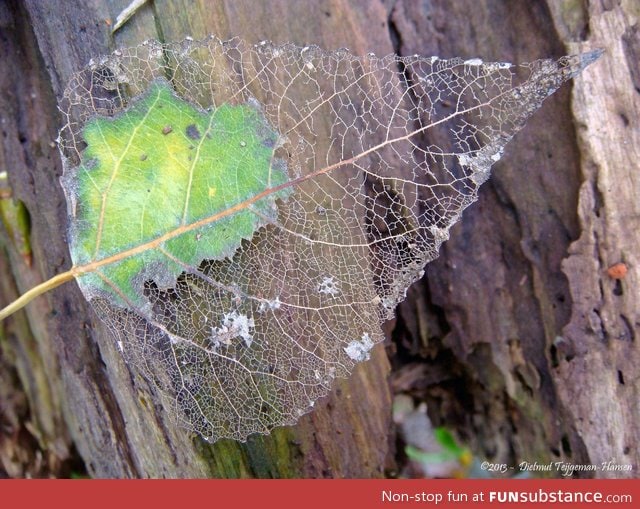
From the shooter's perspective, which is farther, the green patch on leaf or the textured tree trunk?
the textured tree trunk

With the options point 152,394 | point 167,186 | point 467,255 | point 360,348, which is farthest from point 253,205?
point 467,255

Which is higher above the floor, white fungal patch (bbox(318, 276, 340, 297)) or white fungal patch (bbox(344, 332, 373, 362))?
white fungal patch (bbox(318, 276, 340, 297))

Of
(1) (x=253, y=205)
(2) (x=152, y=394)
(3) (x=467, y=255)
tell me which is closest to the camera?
(1) (x=253, y=205)

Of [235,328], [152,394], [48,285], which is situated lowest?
[152,394]

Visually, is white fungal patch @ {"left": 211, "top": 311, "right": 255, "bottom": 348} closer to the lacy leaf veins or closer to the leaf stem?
the lacy leaf veins

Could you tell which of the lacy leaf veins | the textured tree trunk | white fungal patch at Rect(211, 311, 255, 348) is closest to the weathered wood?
the textured tree trunk

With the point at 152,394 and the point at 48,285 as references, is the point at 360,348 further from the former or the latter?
the point at 48,285

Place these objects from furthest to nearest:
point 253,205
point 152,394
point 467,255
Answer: point 467,255
point 152,394
point 253,205

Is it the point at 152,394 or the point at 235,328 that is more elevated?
the point at 235,328

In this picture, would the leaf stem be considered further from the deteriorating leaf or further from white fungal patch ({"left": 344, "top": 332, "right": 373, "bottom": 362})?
white fungal patch ({"left": 344, "top": 332, "right": 373, "bottom": 362})
